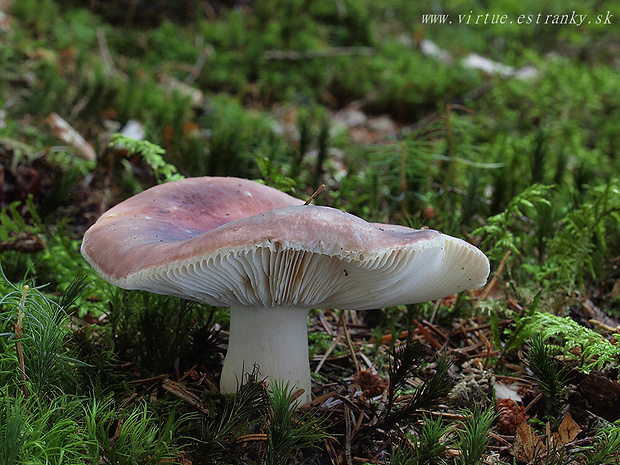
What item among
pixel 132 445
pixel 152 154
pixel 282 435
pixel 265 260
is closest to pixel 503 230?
pixel 265 260

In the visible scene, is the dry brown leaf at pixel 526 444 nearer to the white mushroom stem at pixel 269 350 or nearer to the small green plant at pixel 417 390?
the small green plant at pixel 417 390

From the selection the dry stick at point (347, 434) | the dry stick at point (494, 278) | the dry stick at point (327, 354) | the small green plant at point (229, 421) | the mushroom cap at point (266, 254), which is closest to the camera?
the mushroom cap at point (266, 254)

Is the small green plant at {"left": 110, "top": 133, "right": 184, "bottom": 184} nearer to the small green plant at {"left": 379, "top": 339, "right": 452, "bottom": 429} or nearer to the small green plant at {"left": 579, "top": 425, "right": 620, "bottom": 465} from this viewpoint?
the small green plant at {"left": 379, "top": 339, "right": 452, "bottom": 429}

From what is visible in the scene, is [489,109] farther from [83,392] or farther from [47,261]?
[83,392]

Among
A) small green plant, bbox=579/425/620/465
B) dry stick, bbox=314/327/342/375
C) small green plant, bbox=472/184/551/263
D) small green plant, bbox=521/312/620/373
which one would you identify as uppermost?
small green plant, bbox=472/184/551/263

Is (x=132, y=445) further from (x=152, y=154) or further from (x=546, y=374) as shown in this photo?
(x=152, y=154)

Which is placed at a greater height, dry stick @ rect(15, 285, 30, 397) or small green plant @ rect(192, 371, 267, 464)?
dry stick @ rect(15, 285, 30, 397)

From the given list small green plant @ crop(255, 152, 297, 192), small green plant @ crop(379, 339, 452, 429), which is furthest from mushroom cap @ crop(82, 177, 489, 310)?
small green plant @ crop(255, 152, 297, 192)

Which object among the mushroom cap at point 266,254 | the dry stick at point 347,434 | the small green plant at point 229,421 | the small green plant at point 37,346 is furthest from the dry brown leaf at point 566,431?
the small green plant at point 37,346
